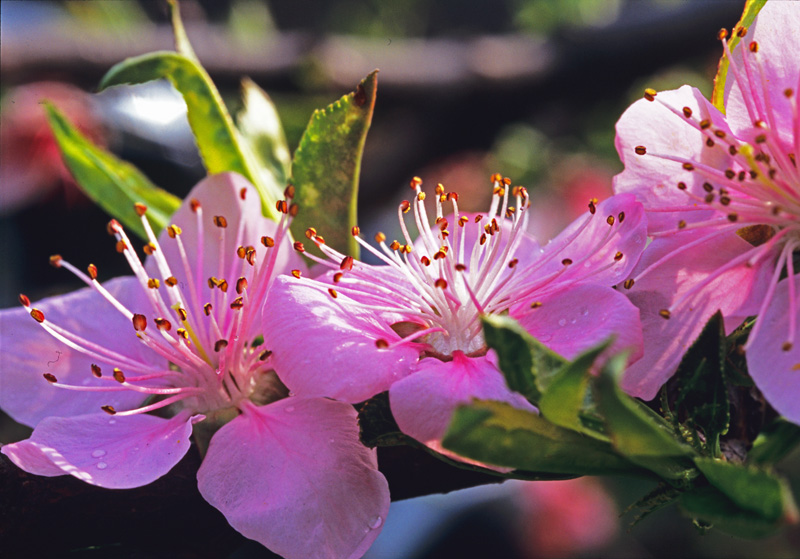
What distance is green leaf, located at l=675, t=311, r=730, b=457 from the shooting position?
0.56 metres

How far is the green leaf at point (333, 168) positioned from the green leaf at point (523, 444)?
35cm

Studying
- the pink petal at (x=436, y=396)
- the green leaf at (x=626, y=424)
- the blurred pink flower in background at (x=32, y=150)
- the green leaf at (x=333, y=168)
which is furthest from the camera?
the blurred pink flower in background at (x=32, y=150)

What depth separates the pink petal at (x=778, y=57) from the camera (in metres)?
0.63

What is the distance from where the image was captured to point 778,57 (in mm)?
635

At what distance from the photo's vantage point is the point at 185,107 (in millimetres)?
861

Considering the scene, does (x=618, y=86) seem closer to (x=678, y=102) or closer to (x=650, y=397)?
(x=678, y=102)

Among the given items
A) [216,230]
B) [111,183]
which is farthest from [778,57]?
[111,183]

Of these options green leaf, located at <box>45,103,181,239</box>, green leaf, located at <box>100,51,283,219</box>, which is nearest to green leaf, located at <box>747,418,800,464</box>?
green leaf, located at <box>100,51,283,219</box>

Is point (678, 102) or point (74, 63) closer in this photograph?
point (678, 102)

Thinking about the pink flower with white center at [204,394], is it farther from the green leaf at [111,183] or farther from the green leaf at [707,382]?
the green leaf at [707,382]

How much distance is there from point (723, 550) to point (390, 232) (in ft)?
5.88

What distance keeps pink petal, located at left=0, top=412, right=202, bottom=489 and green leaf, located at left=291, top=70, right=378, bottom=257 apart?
0.24 metres

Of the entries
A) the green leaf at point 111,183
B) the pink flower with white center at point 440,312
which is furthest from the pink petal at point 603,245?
the green leaf at point 111,183

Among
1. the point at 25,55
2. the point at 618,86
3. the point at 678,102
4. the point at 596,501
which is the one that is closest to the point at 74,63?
the point at 25,55
